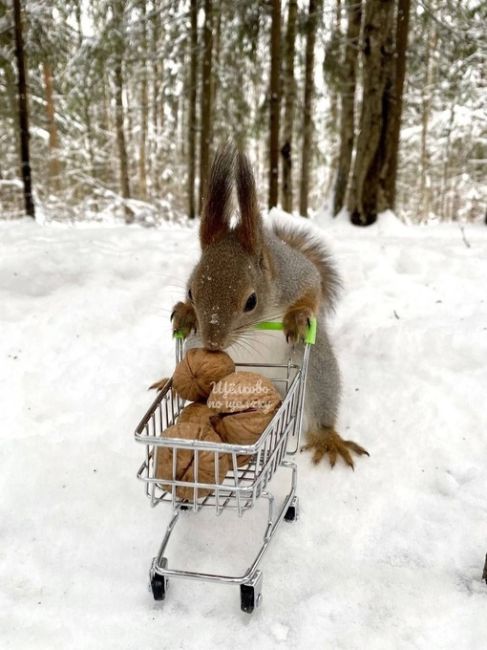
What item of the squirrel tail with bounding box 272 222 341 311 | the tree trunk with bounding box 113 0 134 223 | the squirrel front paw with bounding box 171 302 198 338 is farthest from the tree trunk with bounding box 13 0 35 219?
the squirrel front paw with bounding box 171 302 198 338

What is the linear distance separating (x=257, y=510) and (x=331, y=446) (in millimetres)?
463

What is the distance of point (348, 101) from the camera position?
27.5ft

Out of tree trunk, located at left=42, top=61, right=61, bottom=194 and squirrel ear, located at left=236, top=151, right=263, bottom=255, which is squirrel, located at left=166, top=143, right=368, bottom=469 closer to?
squirrel ear, located at left=236, top=151, right=263, bottom=255

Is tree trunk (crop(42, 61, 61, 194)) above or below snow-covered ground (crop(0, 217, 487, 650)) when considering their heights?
above

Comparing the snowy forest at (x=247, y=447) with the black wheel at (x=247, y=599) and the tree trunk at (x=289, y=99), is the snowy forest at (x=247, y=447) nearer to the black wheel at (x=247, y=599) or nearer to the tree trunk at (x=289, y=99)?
the black wheel at (x=247, y=599)

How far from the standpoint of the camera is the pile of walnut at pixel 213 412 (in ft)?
5.19

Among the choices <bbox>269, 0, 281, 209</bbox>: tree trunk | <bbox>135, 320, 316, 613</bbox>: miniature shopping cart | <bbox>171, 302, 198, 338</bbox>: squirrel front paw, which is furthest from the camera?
<bbox>269, 0, 281, 209</bbox>: tree trunk

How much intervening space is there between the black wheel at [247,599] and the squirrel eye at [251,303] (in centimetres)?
89

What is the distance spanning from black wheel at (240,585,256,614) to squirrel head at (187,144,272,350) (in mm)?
730

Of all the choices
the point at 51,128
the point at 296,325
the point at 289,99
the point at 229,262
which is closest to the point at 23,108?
the point at 289,99

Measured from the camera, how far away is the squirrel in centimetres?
182

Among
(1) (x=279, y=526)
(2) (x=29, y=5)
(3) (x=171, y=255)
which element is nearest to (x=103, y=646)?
(1) (x=279, y=526)

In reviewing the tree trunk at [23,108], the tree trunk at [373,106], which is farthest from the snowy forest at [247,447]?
the tree trunk at [23,108]

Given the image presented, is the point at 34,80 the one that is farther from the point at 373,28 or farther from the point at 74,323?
the point at 74,323
